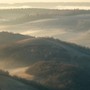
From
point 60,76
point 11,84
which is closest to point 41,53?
point 60,76

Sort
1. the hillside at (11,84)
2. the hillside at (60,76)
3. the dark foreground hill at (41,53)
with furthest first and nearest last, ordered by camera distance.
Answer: the dark foreground hill at (41,53), the hillside at (60,76), the hillside at (11,84)

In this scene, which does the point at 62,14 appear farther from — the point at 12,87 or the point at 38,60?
the point at 12,87

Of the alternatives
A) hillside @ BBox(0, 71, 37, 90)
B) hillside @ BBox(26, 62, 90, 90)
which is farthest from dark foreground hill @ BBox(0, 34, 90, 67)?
hillside @ BBox(0, 71, 37, 90)

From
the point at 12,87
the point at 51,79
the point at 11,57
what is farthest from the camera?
the point at 11,57

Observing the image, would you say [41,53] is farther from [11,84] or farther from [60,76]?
[11,84]

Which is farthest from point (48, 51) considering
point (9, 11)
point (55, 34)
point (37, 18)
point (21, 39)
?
point (9, 11)

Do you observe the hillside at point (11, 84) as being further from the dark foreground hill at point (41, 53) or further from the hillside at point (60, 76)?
the dark foreground hill at point (41, 53)

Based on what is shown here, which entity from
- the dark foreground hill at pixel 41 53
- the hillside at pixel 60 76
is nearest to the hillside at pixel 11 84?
the hillside at pixel 60 76

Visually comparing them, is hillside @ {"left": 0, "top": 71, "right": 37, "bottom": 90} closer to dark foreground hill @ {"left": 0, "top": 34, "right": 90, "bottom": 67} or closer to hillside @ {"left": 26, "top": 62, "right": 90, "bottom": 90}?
hillside @ {"left": 26, "top": 62, "right": 90, "bottom": 90}
